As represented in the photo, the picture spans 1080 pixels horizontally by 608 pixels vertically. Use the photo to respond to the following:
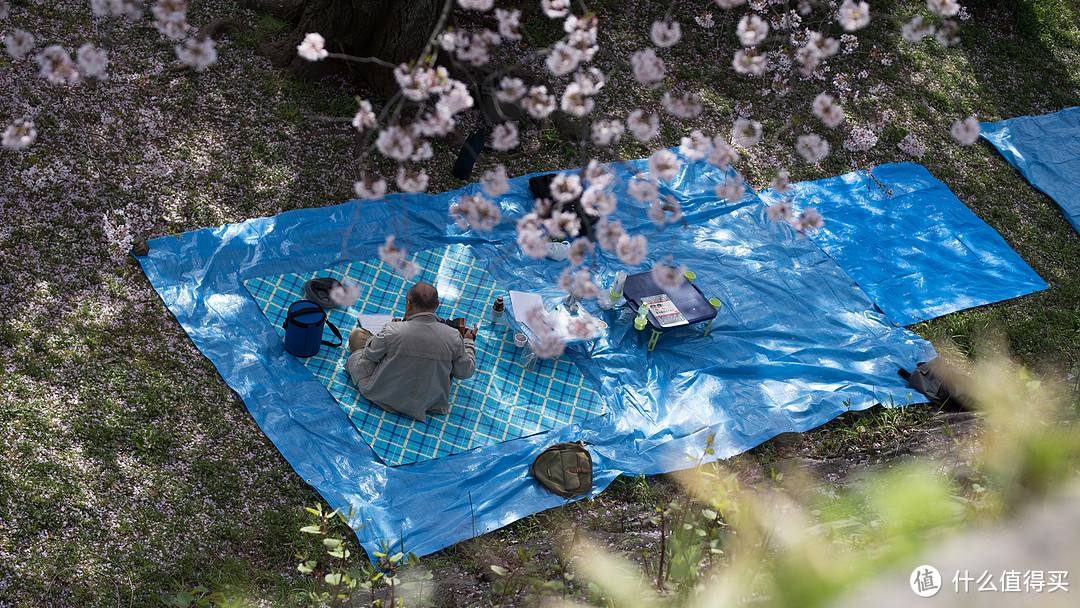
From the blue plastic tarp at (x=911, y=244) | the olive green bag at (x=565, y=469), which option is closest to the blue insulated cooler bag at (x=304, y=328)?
the olive green bag at (x=565, y=469)

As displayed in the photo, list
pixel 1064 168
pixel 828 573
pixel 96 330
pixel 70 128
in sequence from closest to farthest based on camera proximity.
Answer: pixel 828 573 → pixel 96 330 → pixel 70 128 → pixel 1064 168

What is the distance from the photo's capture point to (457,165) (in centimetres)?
775

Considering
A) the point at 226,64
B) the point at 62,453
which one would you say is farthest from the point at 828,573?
the point at 226,64

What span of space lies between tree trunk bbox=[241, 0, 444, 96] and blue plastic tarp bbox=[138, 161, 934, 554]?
1.59 m

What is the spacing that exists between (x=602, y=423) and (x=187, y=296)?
11.4 feet

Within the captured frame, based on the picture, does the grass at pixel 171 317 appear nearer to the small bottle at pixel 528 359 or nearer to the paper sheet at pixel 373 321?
the paper sheet at pixel 373 321

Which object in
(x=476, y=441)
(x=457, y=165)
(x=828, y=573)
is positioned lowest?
(x=476, y=441)

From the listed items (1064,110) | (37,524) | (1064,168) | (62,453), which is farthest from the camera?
(1064,110)

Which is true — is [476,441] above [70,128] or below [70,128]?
below

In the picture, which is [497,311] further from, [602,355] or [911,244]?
[911,244]

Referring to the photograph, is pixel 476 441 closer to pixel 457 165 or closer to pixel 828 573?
pixel 457 165

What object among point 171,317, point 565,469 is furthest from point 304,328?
point 565,469

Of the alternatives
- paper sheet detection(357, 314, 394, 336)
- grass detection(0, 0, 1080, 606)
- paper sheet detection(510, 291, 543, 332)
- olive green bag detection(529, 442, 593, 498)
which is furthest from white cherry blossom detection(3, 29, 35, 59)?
olive green bag detection(529, 442, 593, 498)

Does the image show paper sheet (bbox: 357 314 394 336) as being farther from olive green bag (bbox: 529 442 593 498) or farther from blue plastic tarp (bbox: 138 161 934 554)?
olive green bag (bbox: 529 442 593 498)
